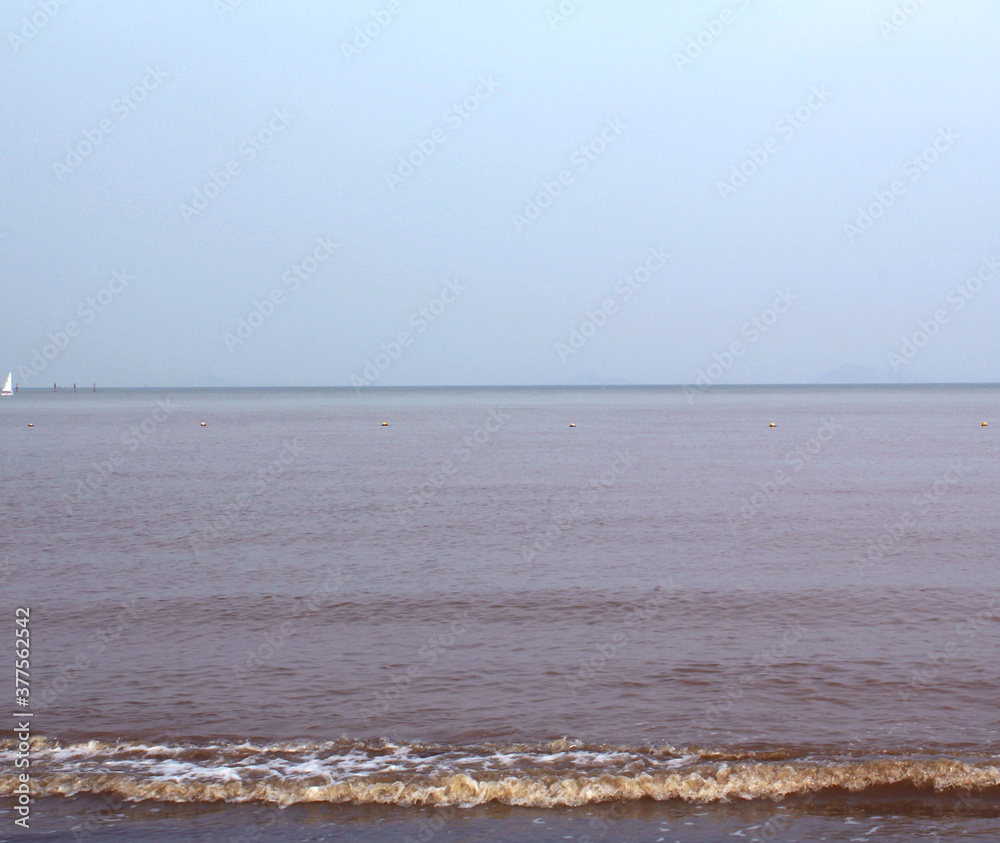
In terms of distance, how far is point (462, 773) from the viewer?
39.5ft

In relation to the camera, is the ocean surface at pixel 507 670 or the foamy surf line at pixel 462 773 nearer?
the ocean surface at pixel 507 670

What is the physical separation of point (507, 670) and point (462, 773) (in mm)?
4402

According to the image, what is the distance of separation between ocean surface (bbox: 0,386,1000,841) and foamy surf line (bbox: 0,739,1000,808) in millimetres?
38

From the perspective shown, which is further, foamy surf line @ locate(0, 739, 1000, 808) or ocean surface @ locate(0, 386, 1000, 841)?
foamy surf line @ locate(0, 739, 1000, 808)

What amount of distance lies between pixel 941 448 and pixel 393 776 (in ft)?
221

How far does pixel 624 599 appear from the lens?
21.6 m

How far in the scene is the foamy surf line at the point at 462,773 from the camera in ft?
38.0

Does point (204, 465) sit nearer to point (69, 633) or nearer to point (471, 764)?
point (69, 633)

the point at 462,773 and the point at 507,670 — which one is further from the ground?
the point at 462,773

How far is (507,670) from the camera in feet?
53.8

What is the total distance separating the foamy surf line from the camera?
11.6 m

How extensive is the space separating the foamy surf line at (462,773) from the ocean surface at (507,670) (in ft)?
0.13

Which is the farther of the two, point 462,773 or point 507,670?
point 507,670

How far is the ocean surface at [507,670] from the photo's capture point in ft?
37.3
